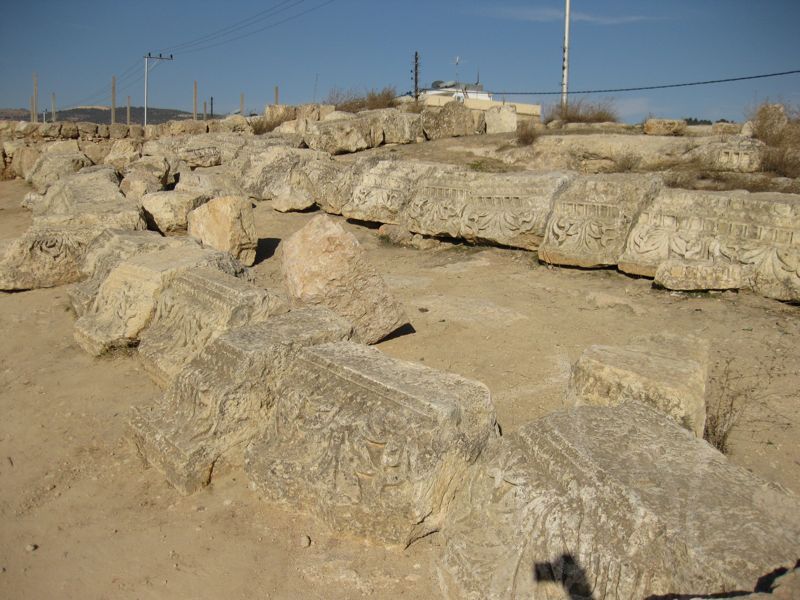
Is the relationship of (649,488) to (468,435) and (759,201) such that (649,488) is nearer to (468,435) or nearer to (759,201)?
(468,435)

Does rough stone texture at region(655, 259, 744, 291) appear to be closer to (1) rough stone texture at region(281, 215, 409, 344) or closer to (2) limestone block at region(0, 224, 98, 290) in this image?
(1) rough stone texture at region(281, 215, 409, 344)

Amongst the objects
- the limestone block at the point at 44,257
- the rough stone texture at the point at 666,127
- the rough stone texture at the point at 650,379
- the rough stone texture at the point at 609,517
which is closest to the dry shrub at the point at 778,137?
the rough stone texture at the point at 666,127

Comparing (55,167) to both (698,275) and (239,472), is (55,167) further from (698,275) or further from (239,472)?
(698,275)

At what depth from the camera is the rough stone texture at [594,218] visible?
622cm

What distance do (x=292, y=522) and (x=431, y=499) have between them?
2.22 feet

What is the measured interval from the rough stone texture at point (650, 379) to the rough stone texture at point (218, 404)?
4.37 feet

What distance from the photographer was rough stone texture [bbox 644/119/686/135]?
36.9ft

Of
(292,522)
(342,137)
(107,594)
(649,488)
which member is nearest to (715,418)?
(649,488)

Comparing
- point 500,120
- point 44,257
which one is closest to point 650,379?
point 44,257

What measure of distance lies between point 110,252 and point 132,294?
4.11 feet

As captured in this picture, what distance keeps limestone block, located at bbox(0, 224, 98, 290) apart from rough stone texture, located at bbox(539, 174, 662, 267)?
4.70m

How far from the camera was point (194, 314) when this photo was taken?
4.18 meters

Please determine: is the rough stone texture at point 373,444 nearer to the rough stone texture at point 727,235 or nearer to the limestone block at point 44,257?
the rough stone texture at point 727,235

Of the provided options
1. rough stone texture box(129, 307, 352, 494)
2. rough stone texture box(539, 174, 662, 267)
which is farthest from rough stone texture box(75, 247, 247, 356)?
rough stone texture box(539, 174, 662, 267)
